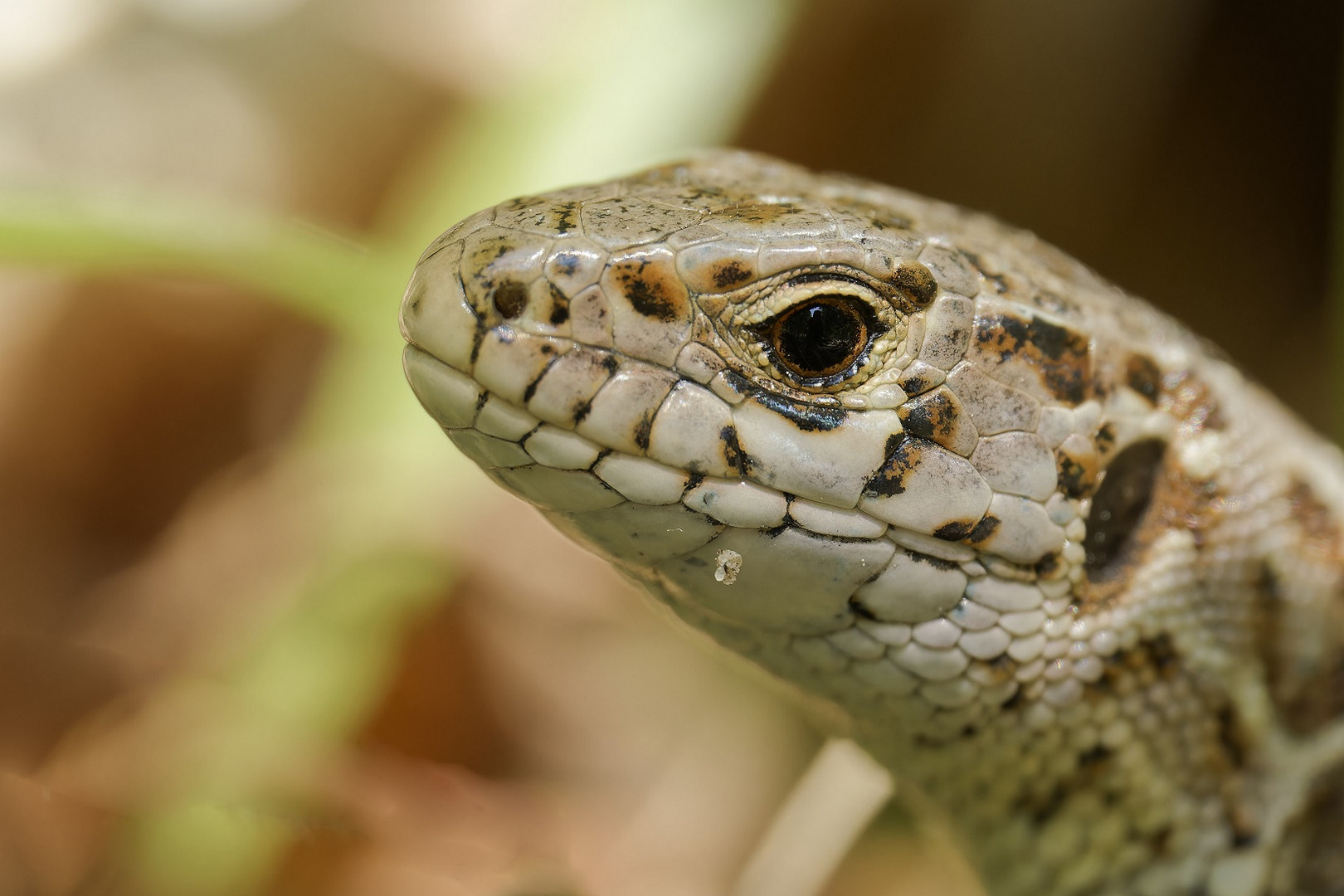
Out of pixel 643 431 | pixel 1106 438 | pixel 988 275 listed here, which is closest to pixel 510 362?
pixel 643 431

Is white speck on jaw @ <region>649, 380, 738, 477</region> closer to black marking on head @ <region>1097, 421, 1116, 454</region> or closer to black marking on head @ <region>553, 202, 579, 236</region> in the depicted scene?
black marking on head @ <region>553, 202, 579, 236</region>

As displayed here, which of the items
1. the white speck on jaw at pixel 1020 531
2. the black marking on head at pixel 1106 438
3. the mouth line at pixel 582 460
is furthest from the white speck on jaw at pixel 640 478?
the black marking on head at pixel 1106 438

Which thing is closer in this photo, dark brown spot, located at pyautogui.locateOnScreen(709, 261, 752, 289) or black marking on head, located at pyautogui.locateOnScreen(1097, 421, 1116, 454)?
dark brown spot, located at pyautogui.locateOnScreen(709, 261, 752, 289)

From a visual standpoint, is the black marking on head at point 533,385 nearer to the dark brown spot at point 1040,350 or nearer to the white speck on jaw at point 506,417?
the white speck on jaw at point 506,417

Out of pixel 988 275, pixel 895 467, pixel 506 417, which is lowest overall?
pixel 506 417

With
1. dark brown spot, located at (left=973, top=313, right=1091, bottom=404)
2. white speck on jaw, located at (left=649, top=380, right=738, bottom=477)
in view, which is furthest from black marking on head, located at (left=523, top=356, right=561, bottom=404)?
dark brown spot, located at (left=973, top=313, right=1091, bottom=404)

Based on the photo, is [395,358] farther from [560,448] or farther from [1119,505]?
[1119,505]
